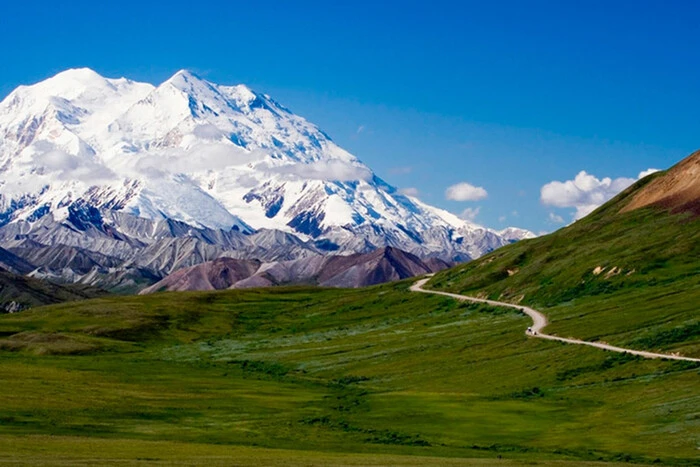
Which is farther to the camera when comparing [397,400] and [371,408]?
[397,400]

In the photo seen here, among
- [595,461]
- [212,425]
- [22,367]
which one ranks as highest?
[22,367]

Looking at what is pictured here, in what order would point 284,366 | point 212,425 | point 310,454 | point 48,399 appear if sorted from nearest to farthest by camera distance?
point 310,454, point 212,425, point 48,399, point 284,366

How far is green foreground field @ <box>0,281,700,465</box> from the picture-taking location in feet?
266

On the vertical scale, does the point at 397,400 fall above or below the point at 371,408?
above

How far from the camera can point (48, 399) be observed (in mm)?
113438

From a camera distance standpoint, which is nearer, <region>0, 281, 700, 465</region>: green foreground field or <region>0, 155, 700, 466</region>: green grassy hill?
<region>0, 281, 700, 465</region>: green foreground field

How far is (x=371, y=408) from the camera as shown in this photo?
401 ft

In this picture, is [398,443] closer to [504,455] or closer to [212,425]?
[504,455]

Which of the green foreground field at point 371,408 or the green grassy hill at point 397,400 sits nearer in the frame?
Result: the green foreground field at point 371,408

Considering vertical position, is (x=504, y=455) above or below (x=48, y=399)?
below

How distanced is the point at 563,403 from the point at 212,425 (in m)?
43.5

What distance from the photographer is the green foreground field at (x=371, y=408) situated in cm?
8119

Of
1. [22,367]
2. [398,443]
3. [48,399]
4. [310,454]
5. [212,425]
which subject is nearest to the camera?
[310,454]

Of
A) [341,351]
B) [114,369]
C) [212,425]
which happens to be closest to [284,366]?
[341,351]
